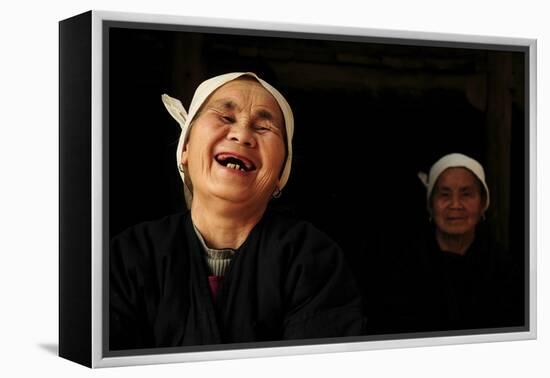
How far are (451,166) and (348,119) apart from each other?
80cm

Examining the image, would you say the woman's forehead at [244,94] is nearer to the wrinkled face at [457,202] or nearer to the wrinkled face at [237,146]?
the wrinkled face at [237,146]

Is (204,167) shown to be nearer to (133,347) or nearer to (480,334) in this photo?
(133,347)

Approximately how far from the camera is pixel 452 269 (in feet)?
26.5

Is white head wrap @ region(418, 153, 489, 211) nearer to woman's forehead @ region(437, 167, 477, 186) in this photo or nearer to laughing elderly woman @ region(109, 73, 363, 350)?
woman's forehead @ region(437, 167, 477, 186)

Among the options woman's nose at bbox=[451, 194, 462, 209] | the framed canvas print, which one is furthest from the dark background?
woman's nose at bbox=[451, 194, 462, 209]

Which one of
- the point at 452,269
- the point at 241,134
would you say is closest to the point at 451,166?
the point at 452,269

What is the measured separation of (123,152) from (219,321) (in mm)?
1093

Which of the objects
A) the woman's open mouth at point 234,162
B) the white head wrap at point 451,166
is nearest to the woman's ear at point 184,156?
the woman's open mouth at point 234,162

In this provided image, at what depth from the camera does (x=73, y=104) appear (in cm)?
711

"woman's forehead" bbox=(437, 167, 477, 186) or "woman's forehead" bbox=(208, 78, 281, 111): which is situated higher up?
"woman's forehead" bbox=(208, 78, 281, 111)

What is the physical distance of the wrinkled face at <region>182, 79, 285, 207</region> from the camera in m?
7.19

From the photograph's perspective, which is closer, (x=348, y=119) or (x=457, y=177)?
(x=348, y=119)

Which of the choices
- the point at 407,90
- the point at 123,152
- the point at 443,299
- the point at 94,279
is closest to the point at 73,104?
the point at 123,152

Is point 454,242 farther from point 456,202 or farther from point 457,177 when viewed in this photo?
point 457,177
